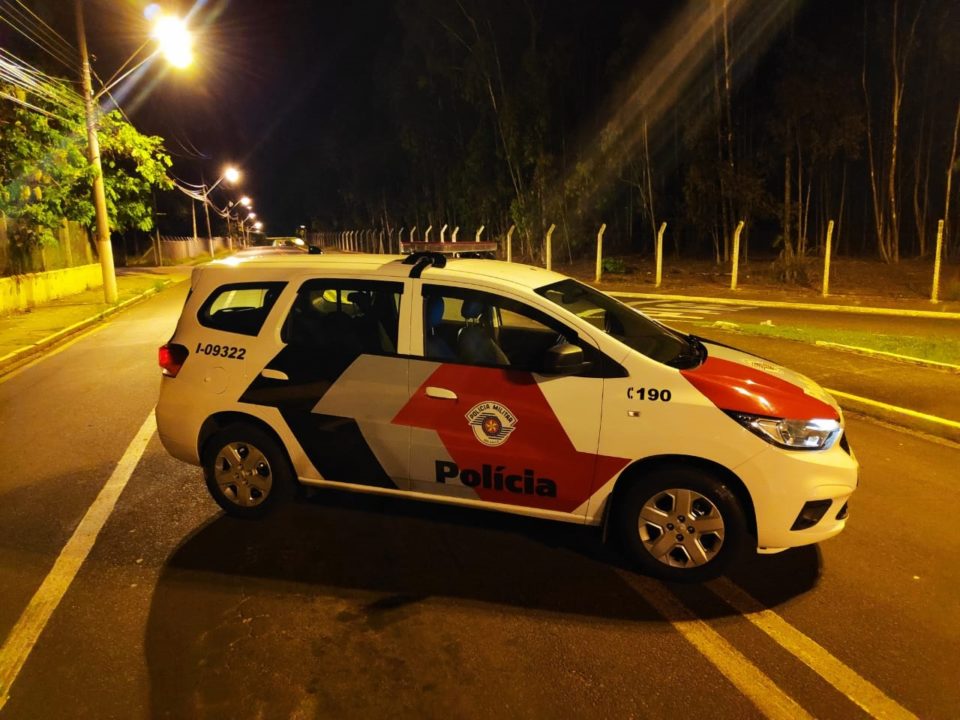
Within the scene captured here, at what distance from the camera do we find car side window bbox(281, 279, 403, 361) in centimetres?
438

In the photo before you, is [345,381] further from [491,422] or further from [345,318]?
[491,422]

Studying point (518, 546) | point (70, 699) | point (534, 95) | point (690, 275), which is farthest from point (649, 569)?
point (534, 95)

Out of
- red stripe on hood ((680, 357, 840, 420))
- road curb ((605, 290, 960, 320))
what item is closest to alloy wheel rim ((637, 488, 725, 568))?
red stripe on hood ((680, 357, 840, 420))

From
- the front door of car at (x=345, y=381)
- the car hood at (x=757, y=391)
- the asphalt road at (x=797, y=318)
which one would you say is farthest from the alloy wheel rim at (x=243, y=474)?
the asphalt road at (x=797, y=318)

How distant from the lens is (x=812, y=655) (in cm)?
323

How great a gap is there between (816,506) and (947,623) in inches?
30.8

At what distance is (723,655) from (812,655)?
16.0 inches

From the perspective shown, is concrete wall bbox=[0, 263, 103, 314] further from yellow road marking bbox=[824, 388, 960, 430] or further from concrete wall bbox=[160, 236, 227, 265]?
concrete wall bbox=[160, 236, 227, 265]

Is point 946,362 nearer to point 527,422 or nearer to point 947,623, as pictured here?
point 947,623

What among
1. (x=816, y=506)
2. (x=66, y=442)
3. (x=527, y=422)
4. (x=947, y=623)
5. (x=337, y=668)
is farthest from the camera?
(x=66, y=442)

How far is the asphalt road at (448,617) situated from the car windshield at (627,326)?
1245 millimetres

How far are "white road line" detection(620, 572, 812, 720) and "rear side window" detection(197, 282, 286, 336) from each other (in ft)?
9.27

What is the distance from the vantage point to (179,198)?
5916 centimetres

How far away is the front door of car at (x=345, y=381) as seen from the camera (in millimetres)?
4281
